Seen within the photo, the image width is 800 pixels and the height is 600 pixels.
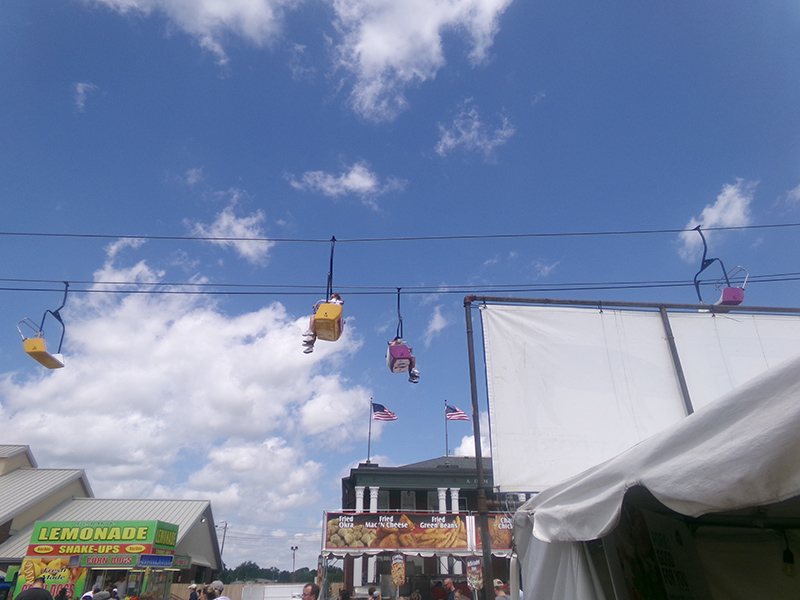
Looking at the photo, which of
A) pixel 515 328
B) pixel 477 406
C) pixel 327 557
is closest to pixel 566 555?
pixel 477 406

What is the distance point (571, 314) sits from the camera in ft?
23.4

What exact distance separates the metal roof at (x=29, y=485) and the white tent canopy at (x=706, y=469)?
30.9 metres

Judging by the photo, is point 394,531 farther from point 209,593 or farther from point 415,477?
point 209,593

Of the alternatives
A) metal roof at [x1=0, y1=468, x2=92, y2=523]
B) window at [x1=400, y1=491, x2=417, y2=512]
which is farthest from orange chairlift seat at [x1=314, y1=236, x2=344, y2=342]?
metal roof at [x1=0, y1=468, x2=92, y2=523]

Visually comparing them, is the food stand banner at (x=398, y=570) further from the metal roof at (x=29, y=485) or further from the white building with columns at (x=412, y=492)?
the metal roof at (x=29, y=485)

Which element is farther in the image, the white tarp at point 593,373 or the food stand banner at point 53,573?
the food stand banner at point 53,573

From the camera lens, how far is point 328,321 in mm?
7184

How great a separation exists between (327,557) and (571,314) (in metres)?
18.5

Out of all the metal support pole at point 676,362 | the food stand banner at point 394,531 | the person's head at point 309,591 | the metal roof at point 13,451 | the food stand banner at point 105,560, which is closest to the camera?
the person's head at point 309,591

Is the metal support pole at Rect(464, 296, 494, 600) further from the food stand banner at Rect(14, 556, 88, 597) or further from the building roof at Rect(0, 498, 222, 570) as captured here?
the building roof at Rect(0, 498, 222, 570)

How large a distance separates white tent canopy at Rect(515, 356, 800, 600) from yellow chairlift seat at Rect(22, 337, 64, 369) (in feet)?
24.3

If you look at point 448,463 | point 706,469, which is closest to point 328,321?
point 706,469

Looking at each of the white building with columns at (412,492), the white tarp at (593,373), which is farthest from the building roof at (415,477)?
the white tarp at (593,373)

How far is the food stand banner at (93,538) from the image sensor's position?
2084 centimetres
